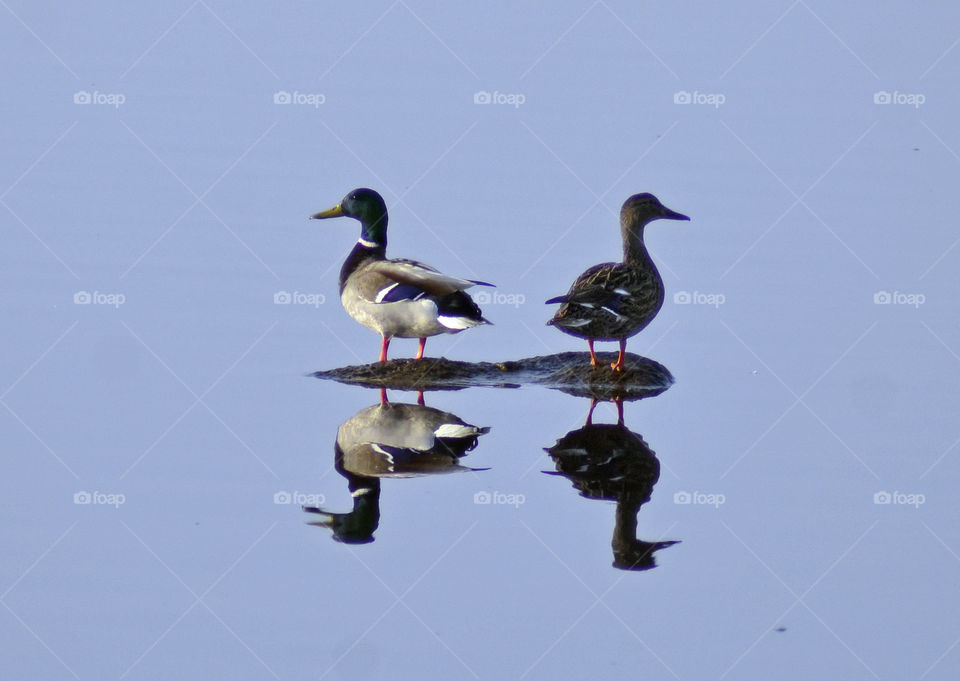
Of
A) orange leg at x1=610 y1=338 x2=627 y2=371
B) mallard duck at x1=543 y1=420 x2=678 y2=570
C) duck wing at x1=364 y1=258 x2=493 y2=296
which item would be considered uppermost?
duck wing at x1=364 y1=258 x2=493 y2=296

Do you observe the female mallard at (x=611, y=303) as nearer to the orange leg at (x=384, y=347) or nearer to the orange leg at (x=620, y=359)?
the orange leg at (x=620, y=359)

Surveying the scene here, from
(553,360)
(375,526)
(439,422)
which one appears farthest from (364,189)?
(375,526)

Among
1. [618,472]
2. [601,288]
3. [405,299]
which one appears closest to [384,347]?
[405,299]

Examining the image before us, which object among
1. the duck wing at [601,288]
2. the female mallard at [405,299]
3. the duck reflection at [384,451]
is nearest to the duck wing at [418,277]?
the female mallard at [405,299]

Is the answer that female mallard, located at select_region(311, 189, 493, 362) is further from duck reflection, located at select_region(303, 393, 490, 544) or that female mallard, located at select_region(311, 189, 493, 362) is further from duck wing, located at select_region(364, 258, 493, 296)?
duck reflection, located at select_region(303, 393, 490, 544)

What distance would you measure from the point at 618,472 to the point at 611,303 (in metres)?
2.28

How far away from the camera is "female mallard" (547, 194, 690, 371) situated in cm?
1168

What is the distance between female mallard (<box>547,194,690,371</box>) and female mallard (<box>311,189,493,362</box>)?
65 cm

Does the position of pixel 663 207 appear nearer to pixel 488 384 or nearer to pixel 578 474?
pixel 488 384

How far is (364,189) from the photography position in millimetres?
13438

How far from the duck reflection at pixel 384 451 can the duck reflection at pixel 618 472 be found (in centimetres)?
61

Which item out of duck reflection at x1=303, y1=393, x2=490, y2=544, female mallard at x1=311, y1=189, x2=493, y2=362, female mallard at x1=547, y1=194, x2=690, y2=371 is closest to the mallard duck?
duck reflection at x1=303, y1=393, x2=490, y2=544

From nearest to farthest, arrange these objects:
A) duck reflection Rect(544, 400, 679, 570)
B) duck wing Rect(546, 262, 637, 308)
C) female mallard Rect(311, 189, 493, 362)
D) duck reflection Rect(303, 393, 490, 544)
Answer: duck reflection Rect(544, 400, 679, 570) < duck reflection Rect(303, 393, 490, 544) < duck wing Rect(546, 262, 637, 308) < female mallard Rect(311, 189, 493, 362)

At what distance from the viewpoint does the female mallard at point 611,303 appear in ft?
38.3
